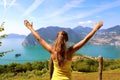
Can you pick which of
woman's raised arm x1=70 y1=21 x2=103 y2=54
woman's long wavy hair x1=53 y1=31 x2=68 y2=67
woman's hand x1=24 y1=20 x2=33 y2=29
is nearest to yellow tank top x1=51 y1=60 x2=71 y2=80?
woman's long wavy hair x1=53 y1=31 x2=68 y2=67

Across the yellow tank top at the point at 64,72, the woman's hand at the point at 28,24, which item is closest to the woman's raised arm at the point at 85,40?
the yellow tank top at the point at 64,72

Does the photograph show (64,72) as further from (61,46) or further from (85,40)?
(85,40)

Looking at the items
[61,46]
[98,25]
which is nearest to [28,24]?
[61,46]

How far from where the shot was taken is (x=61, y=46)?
6.02m

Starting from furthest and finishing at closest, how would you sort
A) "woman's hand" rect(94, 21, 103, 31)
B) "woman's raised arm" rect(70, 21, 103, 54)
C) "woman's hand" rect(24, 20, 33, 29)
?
"woman's hand" rect(24, 20, 33, 29) → "woman's hand" rect(94, 21, 103, 31) → "woman's raised arm" rect(70, 21, 103, 54)

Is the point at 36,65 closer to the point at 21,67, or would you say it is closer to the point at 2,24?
the point at 21,67

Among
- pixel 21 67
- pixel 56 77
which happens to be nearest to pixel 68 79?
pixel 56 77

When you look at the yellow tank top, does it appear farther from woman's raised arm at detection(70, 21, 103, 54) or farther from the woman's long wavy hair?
woman's raised arm at detection(70, 21, 103, 54)

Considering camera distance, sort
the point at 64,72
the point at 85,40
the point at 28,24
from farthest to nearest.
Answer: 1. the point at 28,24
2. the point at 64,72
3. the point at 85,40

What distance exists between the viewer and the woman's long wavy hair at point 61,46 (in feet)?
19.8

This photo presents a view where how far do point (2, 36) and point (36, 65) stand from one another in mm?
36163

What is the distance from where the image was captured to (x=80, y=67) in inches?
2108

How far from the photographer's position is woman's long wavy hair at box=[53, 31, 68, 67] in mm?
6031

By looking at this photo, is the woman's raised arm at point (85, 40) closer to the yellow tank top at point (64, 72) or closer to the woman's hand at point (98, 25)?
the woman's hand at point (98, 25)
